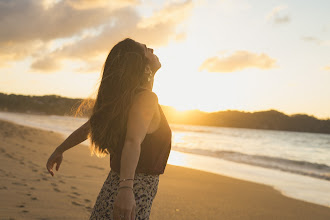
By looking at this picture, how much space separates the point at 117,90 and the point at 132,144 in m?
0.33

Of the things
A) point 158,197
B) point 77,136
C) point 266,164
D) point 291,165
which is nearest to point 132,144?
point 77,136

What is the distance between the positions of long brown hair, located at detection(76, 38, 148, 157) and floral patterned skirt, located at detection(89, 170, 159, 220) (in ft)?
0.69

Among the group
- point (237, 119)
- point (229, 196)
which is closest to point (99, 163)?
point (229, 196)

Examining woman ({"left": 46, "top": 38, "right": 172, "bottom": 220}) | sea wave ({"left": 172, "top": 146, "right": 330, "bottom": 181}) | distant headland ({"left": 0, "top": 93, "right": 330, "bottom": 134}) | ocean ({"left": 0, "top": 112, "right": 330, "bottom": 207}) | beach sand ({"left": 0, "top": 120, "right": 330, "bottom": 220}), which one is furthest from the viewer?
distant headland ({"left": 0, "top": 93, "right": 330, "bottom": 134})

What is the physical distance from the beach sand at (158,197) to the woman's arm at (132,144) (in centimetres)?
283

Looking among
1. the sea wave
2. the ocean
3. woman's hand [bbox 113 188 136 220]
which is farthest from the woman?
the sea wave

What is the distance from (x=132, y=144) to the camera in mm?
1520

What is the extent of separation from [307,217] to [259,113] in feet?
323

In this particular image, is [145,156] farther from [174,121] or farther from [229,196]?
[174,121]

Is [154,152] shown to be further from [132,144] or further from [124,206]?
[124,206]

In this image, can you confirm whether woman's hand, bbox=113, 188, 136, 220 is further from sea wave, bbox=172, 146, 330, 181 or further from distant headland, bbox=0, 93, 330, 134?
distant headland, bbox=0, 93, 330, 134

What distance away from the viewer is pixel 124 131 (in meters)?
1.67

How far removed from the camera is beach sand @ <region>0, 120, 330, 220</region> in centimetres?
423

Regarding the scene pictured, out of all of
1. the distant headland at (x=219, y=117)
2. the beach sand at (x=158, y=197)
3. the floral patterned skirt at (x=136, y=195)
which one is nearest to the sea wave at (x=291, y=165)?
the beach sand at (x=158, y=197)
